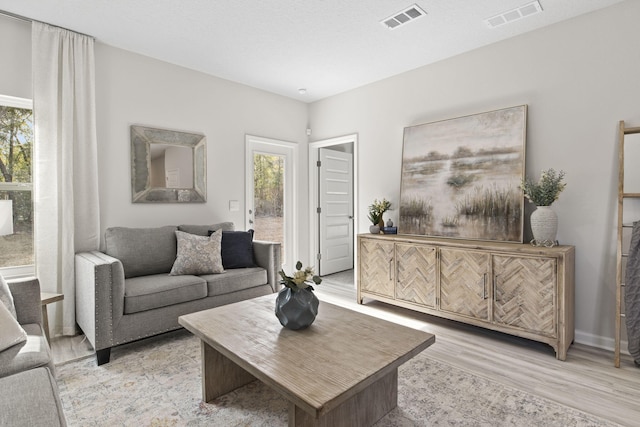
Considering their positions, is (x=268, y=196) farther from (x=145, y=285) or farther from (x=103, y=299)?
(x=103, y=299)

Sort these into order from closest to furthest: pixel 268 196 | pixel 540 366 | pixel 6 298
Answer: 1. pixel 6 298
2. pixel 540 366
3. pixel 268 196

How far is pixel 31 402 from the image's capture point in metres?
1.15

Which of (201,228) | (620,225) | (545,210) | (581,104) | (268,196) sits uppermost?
(581,104)

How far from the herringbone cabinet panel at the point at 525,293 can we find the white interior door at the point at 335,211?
9.32ft

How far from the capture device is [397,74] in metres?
3.99

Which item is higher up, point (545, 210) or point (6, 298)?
point (545, 210)

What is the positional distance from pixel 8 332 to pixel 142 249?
5.12 ft

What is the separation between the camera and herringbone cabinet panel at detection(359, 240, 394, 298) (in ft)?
11.6

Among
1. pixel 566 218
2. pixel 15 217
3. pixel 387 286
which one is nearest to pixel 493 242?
pixel 566 218

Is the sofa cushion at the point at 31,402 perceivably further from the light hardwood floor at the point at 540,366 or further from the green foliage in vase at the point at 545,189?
the green foliage in vase at the point at 545,189

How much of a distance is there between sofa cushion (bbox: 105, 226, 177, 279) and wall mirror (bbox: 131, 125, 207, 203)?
0.47 m

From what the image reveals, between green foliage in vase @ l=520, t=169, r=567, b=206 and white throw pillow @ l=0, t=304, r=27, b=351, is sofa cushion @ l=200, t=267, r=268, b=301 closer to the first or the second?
white throw pillow @ l=0, t=304, r=27, b=351

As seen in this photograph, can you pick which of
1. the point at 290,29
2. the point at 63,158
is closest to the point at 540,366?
the point at 290,29

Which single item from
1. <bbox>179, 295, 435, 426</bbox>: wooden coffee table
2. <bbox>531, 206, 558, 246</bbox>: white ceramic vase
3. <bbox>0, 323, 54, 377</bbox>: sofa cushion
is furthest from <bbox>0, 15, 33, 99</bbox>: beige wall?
<bbox>531, 206, 558, 246</bbox>: white ceramic vase
